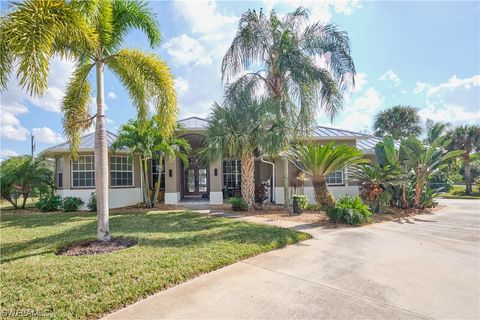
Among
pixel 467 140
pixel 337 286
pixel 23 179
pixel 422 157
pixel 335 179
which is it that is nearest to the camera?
pixel 337 286

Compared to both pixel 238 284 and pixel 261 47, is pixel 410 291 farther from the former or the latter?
pixel 261 47

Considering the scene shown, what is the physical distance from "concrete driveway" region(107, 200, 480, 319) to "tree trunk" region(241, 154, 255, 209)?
6230 mm

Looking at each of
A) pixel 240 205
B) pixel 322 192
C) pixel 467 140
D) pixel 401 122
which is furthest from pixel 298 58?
pixel 467 140

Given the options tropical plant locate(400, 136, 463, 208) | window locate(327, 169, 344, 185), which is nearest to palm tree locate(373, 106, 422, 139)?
window locate(327, 169, 344, 185)

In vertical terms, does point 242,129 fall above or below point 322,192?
above

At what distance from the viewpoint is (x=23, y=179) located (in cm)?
1469

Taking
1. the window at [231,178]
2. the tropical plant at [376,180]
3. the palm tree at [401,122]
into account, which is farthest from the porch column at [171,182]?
the palm tree at [401,122]

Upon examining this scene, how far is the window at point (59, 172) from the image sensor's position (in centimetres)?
1586

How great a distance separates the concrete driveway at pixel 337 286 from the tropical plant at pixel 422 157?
6582 mm

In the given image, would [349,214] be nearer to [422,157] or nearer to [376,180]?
[376,180]

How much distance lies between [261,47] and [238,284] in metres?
11.1

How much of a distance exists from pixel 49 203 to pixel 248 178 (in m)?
11.8

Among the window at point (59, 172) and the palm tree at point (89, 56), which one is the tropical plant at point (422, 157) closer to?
the palm tree at point (89, 56)

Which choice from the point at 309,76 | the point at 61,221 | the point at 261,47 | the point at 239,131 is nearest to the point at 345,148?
the point at 309,76
